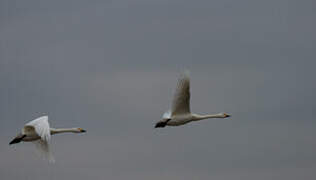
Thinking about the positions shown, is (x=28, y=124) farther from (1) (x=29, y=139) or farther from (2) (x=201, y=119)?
(2) (x=201, y=119)

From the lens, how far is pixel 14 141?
293ft

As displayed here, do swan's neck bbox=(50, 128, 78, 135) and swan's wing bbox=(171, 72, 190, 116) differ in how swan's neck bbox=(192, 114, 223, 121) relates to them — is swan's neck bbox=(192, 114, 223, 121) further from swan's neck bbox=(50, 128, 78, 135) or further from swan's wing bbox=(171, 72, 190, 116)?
swan's neck bbox=(50, 128, 78, 135)

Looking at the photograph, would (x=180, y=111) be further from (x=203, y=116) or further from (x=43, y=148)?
(x=43, y=148)

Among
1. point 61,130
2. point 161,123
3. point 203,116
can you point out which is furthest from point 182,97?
point 61,130

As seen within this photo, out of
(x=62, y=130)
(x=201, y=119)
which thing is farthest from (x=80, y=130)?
(x=201, y=119)

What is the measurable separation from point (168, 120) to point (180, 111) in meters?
0.92

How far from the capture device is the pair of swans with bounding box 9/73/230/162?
279ft

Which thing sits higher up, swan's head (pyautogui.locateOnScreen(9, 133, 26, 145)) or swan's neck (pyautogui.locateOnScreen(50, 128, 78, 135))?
swan's neck (pyautogui.locateOnScreen(50, 128, 78, 135))

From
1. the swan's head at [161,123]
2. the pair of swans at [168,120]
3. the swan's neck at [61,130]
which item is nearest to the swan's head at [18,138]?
the pair of swans at [168,120]

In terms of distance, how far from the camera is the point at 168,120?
8800cm

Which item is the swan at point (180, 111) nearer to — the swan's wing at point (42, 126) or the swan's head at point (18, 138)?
the swan's wing at point (42, 126)

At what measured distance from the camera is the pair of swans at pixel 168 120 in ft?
279

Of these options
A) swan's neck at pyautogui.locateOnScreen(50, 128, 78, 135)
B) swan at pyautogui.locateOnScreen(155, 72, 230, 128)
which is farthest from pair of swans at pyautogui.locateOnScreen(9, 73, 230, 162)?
swan's neck at pyautogui.locateOnScreen(50, 128, 78, 135)

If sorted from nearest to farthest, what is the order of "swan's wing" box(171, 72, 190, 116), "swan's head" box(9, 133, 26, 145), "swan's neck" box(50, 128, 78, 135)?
"swan's wing" box(171, 72, 190, 116)
"swan's head" box(9, 133, 26, 145)
"swan's neck" box(50, 128, 78, 135)
